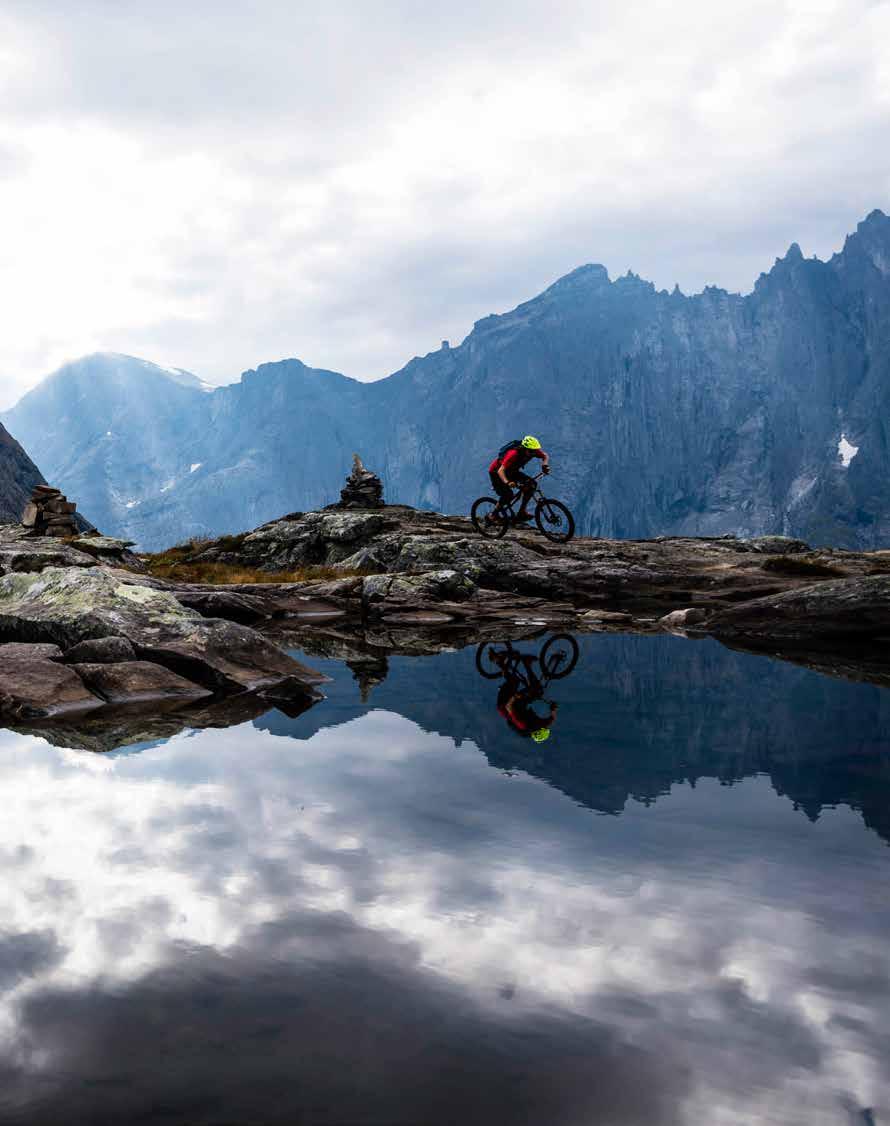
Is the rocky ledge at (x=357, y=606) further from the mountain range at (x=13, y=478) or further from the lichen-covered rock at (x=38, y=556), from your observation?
the mountain range at (x=13, y=478)

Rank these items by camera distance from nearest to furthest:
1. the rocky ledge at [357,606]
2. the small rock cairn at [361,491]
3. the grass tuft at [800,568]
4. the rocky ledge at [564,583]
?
the rocky ledge at [357,606] < the rocky ledge at [564,583] < the grass tuft at [800,568] < the small rock cairn at [361,491]

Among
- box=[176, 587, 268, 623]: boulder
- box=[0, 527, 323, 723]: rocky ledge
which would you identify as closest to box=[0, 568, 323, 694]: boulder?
box=[0, 527, 323, 723]: rocky ledge

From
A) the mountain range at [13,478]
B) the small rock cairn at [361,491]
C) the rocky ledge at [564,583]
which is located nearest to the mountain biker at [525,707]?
the rocky ledge at [564,583]

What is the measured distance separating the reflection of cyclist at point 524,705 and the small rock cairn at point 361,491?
1452 inches

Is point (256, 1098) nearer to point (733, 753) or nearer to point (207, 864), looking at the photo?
point (207, 864)

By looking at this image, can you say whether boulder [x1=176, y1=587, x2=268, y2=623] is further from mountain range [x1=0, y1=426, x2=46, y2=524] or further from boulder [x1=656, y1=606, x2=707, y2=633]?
mountain range [x1=0, y1=426, x2=46, y2=524]

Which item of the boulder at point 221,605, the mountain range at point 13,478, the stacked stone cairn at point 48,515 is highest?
the mountain range at point 13,478

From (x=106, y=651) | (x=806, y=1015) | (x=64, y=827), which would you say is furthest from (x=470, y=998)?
(x=106, y=651)

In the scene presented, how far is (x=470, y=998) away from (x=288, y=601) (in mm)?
22478

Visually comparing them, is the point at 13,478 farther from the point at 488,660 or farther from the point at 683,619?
the point at 488,660

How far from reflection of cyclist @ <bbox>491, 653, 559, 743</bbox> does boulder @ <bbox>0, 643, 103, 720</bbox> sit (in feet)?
18.8

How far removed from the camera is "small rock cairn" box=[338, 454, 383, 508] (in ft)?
169

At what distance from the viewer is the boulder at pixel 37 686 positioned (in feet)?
36.4

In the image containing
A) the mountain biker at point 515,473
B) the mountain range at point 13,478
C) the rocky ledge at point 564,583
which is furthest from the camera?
the mountain range at point 13,478
